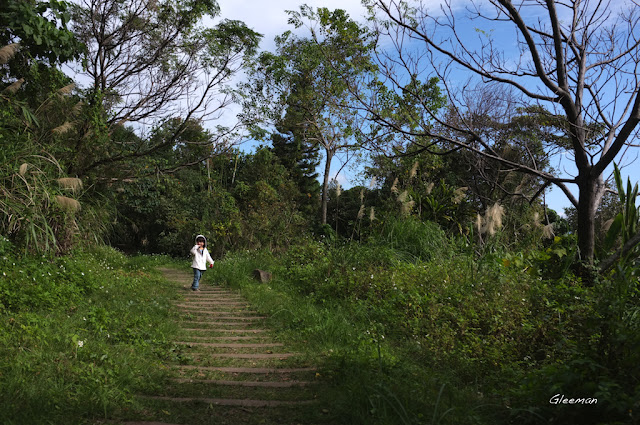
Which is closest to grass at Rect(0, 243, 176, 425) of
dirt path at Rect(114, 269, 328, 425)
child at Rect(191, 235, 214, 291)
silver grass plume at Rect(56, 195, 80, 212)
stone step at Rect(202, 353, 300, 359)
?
dirt path at Rect(114, 269, 328, 425)

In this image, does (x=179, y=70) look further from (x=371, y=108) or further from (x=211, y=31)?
(x=371, y=108)

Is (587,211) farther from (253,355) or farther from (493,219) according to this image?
(253,355)

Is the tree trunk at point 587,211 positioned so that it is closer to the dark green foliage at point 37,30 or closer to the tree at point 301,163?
the dark green foliage at point 37,30

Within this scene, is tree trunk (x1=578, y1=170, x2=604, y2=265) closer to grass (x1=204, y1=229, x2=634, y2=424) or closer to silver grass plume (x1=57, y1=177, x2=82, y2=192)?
grass (x1=204, y1=229, x2=634, y2=424)

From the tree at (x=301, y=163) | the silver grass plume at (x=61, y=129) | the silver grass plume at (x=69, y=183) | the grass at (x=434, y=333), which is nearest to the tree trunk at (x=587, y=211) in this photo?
the grass at (x=434, y=333)

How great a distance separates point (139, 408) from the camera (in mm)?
3537

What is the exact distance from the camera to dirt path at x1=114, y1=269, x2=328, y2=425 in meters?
3.52

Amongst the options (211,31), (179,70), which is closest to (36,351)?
(179,70)

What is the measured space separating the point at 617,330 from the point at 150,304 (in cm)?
600

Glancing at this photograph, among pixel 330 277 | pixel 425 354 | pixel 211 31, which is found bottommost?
pixel 425 354

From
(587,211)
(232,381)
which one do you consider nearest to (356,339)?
(232,381)

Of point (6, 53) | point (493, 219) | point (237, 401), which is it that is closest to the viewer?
point (237, 401)

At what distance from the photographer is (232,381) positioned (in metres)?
4.32

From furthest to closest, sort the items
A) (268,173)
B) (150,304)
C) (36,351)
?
(268,173), (150,304), (36,351)
